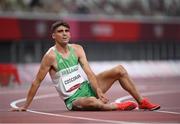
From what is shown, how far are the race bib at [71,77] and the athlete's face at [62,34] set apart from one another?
479mm

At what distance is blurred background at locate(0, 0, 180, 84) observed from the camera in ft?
87.1

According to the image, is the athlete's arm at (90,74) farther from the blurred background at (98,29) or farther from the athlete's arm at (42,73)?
the blurred background at (98,29)

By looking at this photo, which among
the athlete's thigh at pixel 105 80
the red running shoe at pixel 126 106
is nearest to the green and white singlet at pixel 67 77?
the athlete's thigh at pixel 105 80

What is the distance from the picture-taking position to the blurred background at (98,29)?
26562 millimetres

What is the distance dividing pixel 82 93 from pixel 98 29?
17.0m

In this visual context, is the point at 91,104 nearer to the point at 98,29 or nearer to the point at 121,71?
the point at 121,71

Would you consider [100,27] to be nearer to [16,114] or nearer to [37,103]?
[37,103]

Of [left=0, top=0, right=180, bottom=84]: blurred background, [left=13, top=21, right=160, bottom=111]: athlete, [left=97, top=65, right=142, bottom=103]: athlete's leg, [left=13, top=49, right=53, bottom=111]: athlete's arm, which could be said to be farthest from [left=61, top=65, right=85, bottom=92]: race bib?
[left=0, top=0, right=180, bottom=84]: blurred background

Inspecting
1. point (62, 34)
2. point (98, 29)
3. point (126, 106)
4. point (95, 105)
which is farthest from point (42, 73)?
point (98, 29)

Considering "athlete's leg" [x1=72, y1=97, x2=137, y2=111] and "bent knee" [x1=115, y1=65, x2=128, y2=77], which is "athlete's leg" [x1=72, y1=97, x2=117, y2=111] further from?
"bent knee" [x1=115, y1=65, x2=128, y2=77]

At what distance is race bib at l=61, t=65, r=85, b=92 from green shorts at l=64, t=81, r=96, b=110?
0.34ft

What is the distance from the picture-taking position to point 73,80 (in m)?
12.3

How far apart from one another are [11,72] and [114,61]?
26.0 feet

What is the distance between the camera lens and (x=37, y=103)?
14750mm
